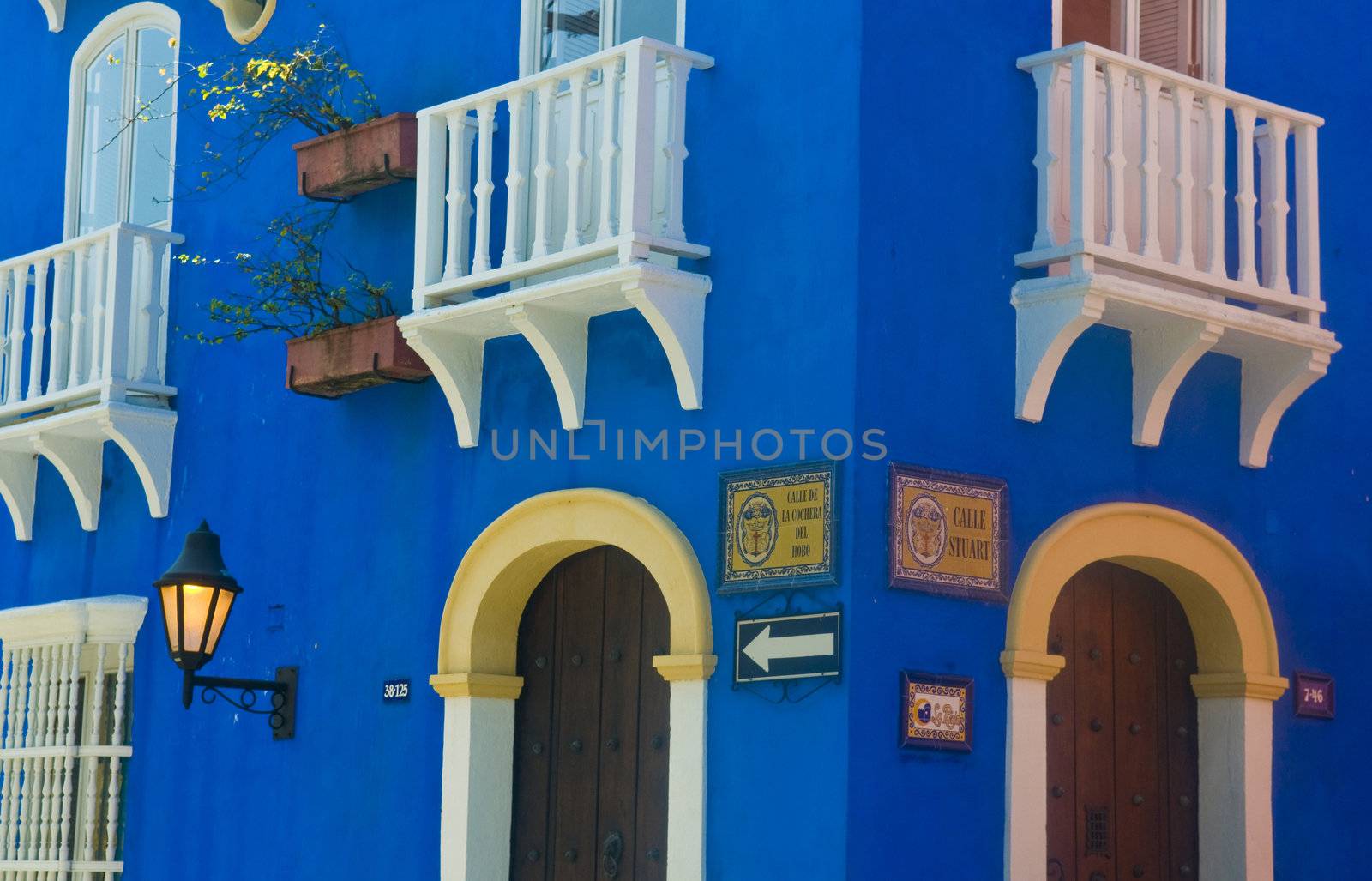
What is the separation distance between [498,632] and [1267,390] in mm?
3777

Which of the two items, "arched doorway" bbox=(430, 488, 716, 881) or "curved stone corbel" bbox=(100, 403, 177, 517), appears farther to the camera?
"curved stone corbel" bbox=(100, 403, 177, 517)

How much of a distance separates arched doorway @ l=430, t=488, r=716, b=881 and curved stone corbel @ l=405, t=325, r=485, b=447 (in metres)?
0.58

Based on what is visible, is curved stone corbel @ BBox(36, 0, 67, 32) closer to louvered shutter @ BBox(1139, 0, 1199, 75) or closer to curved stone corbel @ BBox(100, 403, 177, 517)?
curved stone corbel @ BBox(100, 403, 177, 517)

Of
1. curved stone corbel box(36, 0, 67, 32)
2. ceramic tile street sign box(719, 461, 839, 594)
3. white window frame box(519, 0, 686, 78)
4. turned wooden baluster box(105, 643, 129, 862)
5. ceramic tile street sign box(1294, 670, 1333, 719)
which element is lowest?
turned wooden baluster box(105, 643, 129, 862)

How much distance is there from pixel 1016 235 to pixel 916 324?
735 mm

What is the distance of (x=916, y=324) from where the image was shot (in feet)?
31.8

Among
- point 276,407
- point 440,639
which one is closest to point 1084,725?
point 440,639

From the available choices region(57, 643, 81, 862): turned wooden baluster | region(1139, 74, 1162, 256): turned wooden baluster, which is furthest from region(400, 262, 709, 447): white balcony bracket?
region(57, 643, 81, 862): turned wooden baluster

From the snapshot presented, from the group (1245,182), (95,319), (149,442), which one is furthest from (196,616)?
(1245,182)

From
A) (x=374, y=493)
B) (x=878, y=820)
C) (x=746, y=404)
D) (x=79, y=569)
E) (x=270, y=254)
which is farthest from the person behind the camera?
(x=79, y=569)

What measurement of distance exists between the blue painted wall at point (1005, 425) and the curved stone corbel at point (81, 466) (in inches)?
222

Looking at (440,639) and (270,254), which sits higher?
(270,254)

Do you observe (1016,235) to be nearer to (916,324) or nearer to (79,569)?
(916,324)

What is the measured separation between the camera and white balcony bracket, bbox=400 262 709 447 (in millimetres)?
9828
